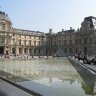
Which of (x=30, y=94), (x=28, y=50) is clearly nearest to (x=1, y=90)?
(x=30, y=94)

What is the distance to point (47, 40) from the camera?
9406cm

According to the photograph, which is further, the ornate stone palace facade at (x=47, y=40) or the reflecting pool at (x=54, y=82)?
Answer: the ornate stone palace facade at (x=47, y=40)

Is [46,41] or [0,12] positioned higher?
[0,12]

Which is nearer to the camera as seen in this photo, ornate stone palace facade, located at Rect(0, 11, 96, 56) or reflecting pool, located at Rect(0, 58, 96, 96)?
reflecting pool, located at Rect(0, 58, 96, 96)

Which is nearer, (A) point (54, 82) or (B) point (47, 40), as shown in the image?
(A) point (54, 82)

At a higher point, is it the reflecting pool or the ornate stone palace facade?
the ornate stone palace facade

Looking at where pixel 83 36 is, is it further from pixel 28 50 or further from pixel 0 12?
pixel 0 12

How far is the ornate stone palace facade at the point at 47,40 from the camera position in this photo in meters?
76.7

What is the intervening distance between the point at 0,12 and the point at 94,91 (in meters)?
73.0

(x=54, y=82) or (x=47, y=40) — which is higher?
(x=47, y=40)

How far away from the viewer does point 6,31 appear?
78.7 metres

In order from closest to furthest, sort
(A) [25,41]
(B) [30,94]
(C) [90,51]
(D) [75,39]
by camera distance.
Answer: (B) [30,94] < (C) [90,51] < (D) [75,39] < (A) [25,41]

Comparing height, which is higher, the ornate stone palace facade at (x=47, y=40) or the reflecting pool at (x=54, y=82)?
the ornate stone palace facade at (x=47, y=40)

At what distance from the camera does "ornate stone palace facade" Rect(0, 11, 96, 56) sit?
7669 centimetres
